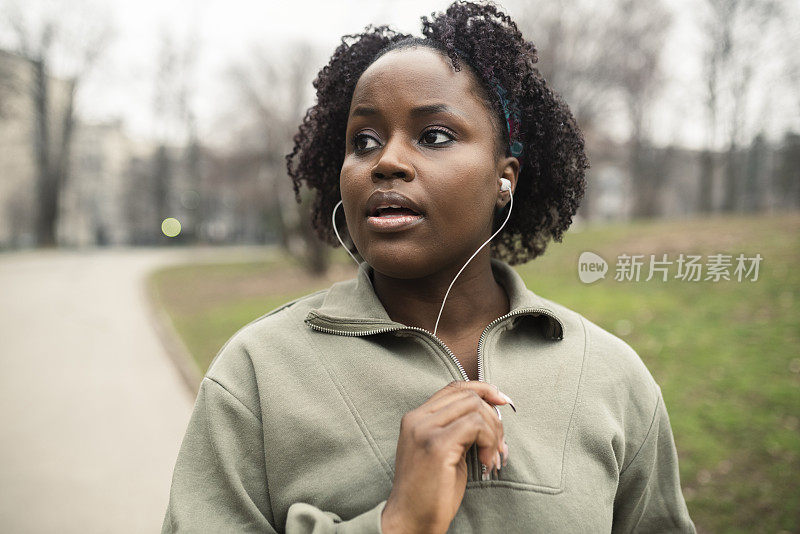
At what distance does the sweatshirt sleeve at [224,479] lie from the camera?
4.43ft

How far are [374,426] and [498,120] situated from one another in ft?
3.04

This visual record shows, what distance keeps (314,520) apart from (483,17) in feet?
5.11

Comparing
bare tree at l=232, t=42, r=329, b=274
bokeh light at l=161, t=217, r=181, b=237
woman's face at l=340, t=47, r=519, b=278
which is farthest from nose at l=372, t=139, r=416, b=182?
bokeh light at l=161, t=217, r=181, b=237

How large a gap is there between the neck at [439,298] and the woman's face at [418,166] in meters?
0.12

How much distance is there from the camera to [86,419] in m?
5.91

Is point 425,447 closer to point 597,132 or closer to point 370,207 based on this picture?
point 370,207

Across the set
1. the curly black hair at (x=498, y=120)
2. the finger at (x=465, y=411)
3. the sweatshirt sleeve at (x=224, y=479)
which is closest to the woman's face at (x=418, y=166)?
the curly black hair at (x=498, y=120)

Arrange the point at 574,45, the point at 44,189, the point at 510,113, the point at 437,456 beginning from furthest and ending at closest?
1. the point at 44,189
2. the point at 574,45
3. the point at 510,113
4. the point at 437,456

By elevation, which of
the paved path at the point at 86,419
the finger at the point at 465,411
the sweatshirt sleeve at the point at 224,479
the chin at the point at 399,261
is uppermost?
the chin at the point at 399,261

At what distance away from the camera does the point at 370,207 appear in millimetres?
1492

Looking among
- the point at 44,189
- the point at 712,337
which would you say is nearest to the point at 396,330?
the point at 712,337

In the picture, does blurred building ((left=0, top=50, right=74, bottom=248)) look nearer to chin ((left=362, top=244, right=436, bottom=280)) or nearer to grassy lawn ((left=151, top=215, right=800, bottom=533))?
grassy lawn ((left=151, top=215, right=800, bottom=533))

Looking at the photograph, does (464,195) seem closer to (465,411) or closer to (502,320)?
(502,320)

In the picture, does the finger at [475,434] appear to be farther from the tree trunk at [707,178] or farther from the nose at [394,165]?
the tree trunk at [707,178]
